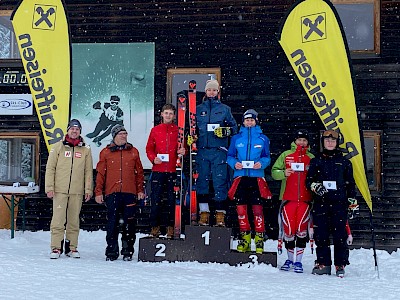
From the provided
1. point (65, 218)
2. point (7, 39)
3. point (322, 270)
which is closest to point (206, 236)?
point (322, 270)

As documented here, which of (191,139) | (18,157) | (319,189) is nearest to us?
(319,189)

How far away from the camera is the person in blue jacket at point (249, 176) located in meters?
6.39

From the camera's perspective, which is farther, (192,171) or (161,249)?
(192,171)

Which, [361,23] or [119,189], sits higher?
[361,23]

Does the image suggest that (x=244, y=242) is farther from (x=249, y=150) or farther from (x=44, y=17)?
(x=44, y=17)

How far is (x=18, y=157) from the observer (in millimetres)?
9695

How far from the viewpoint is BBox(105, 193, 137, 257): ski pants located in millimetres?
6676

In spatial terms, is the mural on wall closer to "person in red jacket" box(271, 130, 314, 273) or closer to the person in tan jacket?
the person in tan jacket

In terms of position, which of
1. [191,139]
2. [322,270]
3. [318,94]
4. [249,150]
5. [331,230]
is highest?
[318,94]

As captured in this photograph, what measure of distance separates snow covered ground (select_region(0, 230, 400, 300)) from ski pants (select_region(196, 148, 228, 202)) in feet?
3.13

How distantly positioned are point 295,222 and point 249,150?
3.51 feet

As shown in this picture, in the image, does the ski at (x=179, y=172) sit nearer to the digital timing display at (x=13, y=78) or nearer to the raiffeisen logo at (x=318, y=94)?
the raiffeisen logo at (x=318, y=94)

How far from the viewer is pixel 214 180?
659 cm

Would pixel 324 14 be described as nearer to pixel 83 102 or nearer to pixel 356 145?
pixel 356 145
